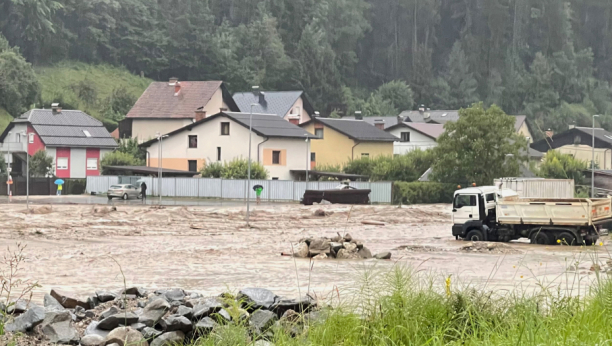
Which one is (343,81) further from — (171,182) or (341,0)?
(171,182)

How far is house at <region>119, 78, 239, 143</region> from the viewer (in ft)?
306

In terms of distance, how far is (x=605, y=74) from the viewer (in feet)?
536

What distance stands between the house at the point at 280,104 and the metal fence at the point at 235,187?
27.9m

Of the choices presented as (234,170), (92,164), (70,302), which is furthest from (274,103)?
(70,302)

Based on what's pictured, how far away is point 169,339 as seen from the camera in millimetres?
11258

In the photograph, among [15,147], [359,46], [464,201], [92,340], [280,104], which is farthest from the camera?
[359,46]

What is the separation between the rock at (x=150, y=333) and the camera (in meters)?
11.3

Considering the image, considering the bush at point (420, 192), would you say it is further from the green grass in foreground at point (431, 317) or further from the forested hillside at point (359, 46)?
the forested hillside at point (359, 46)

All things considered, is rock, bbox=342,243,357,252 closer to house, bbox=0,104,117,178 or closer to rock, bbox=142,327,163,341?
rock, bbox=142,327,163,341

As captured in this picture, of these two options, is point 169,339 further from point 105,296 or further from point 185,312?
point 105,296

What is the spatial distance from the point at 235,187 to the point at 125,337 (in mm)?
63023

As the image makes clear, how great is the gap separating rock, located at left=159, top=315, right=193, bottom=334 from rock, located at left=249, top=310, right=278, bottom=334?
2.77 feet

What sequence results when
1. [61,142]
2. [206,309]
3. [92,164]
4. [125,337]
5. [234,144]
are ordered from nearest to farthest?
[125,337]
[206,309]
[234,144]
[61,142]
[92,164]

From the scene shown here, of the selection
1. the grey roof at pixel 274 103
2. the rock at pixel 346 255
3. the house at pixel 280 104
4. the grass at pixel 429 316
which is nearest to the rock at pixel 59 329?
the grass at pixel 429 316
